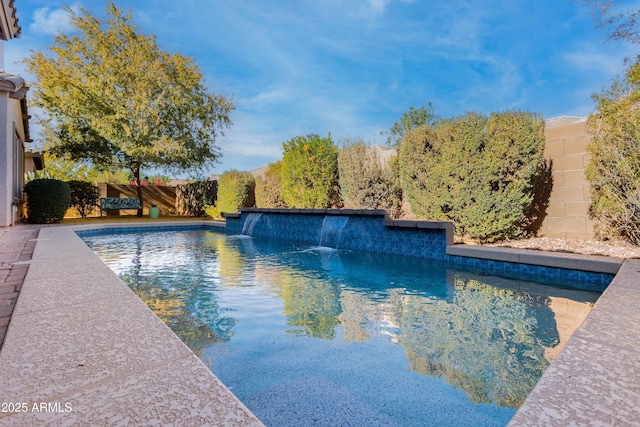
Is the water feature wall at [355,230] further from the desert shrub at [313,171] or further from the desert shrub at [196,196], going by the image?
the desert shrub at [196,196]

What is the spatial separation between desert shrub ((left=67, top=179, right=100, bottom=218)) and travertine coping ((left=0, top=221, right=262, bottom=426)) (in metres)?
15.2

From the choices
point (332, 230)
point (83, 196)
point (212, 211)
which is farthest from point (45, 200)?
point (332, 230)

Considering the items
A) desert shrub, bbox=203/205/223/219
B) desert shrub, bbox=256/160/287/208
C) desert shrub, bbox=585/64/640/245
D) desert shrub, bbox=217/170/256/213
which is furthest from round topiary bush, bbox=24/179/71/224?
desert shrub, bbox=585/64/640/245

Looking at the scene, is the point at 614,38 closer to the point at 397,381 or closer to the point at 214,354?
the point at 397,381

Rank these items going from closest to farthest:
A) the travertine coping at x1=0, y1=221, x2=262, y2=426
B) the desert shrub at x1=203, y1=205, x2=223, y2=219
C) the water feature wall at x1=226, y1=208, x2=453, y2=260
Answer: the travertine coping at x1=0, y1=221, x2=262, y2=426 < the water feature wall at x1=226, y1=208, x2=453, y2=260 < the desert shrub at x1=203, y1=205, x2=223, y2=219

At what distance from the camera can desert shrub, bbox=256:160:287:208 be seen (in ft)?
38.9

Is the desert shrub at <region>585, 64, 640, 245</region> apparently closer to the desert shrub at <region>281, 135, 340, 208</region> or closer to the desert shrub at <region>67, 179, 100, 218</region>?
the desert shrub at <region>281, 135, 340, 208</region>

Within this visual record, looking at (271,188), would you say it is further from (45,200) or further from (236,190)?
(45,200)

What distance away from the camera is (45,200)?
417 inches

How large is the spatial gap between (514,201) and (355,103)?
15.5 m

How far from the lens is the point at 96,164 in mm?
15570

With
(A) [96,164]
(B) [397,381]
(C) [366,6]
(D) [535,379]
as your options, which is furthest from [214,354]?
(A) [96,164]

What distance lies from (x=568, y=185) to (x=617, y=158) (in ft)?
3.84

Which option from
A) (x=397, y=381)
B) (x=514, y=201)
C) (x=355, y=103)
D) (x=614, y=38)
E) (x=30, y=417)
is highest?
(x=355, y=103)
